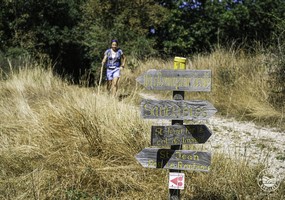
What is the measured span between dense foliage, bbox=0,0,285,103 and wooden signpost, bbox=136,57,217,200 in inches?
282

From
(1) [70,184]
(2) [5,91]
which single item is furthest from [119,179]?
(2) [5,91]

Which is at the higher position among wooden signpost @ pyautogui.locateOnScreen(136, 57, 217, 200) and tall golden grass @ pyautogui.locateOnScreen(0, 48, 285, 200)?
wooden signpost @ pyautogui.locateOnScreen(136, 57, 217, 200)

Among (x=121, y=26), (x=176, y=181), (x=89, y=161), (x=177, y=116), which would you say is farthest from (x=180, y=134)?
(x=121, y=26)

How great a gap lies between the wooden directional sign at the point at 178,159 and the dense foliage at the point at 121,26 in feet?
23.7

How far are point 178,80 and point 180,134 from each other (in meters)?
0.42

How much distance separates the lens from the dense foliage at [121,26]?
506 inches

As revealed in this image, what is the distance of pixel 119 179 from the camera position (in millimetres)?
3277

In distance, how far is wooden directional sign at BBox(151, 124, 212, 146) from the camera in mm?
2725

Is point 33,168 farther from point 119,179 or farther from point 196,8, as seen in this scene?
point 196,8

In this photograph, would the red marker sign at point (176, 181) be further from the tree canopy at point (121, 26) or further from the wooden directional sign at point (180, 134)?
the tree canopy at point (121, 26)

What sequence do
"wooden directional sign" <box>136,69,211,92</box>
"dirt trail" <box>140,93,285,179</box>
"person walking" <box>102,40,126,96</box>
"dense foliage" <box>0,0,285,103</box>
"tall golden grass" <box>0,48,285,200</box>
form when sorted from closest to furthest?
"wooden directional sign" <box>136,69,211,92</box>, "tall golden grass" <box>0,48,285,200</box>, "dirt trail" <box>140,93,285,179</box>, "person walking" <box>102,40,126,96</box>, "dense foliage" <box>0,0,285,103</box>

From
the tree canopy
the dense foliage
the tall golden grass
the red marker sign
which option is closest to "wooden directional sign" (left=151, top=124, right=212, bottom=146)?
the red marker sign

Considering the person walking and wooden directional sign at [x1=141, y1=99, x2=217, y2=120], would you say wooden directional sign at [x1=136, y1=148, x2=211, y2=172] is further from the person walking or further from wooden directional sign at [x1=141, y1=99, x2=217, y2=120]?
the person walking

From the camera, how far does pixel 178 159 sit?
273cm
